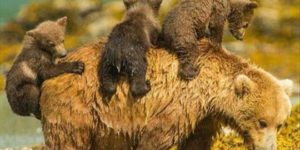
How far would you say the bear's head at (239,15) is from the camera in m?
11.4

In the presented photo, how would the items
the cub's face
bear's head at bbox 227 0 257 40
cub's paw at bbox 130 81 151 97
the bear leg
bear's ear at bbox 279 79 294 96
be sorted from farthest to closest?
bear's head at bbox 227 0 257 40, the bear leg, bear's ear at bbox 279 79 294 96, the cub's face, cub's paw at bbox 130 81 151 97

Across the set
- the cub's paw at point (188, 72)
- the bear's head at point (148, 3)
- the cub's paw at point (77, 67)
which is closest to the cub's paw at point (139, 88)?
the cub's paw at point (188, 72)

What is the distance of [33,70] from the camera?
1052 cm

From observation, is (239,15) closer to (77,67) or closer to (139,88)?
(139,88)

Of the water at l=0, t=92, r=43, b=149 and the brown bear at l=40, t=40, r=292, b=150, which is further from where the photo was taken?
the water at l=0, t=92, r=43, b=149

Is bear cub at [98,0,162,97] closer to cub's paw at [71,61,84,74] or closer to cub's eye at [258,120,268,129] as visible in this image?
cub's paw at [71,61,84,74]

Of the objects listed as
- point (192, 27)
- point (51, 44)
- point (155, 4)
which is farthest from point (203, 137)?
point (51, 44)

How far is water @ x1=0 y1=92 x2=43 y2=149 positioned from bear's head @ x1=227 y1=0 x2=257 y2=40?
1012cm

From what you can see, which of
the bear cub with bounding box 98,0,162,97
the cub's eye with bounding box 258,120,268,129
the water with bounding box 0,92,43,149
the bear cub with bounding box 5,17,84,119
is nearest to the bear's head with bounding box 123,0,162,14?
the bear cub with bounding box 98,0,162,97

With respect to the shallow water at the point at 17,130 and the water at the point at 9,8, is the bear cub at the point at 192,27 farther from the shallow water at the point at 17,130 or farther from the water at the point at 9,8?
the water at the point at 9,8

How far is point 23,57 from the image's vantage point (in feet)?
34.8

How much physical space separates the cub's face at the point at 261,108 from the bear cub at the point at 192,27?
0.63 meters

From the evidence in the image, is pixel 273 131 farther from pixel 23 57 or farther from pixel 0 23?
pixel 0 23

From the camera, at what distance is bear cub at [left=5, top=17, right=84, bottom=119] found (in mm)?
10500
